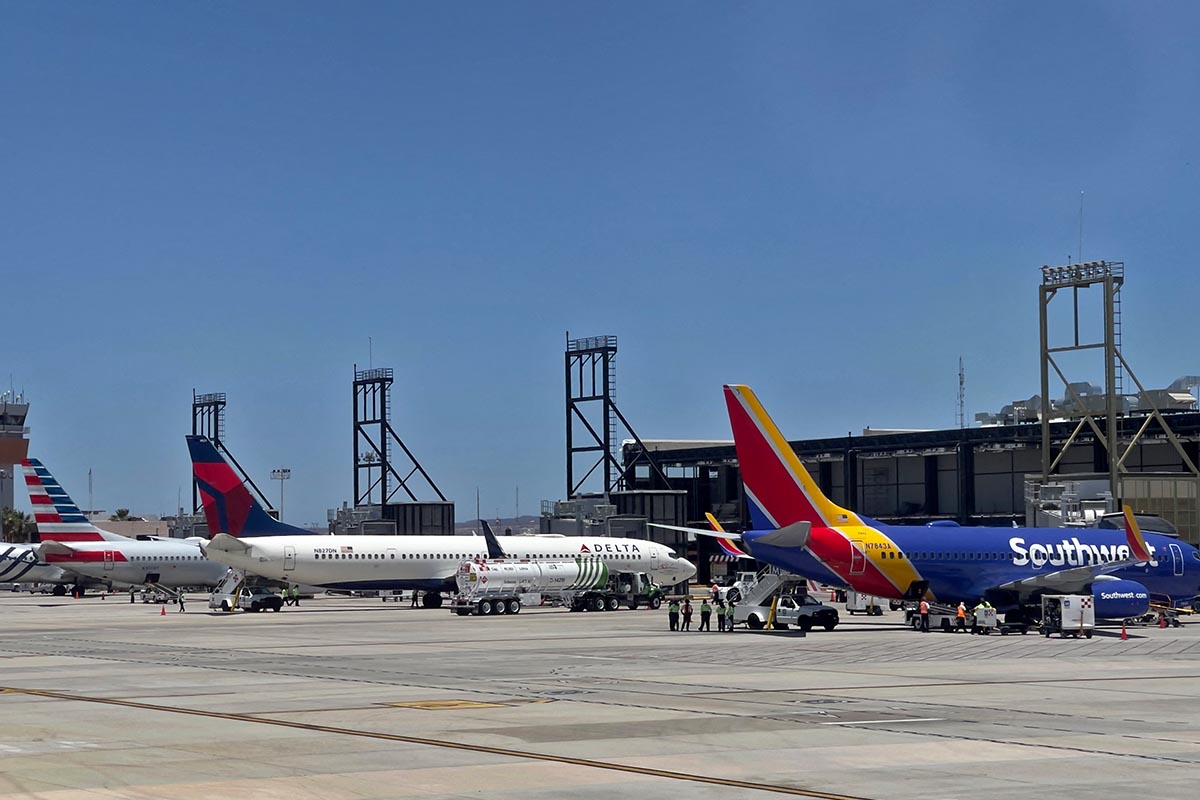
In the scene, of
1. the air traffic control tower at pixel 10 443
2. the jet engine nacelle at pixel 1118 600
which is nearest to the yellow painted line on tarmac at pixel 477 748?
the jet engine nacelle at pixel 1118 600

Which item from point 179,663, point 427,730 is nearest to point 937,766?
point 427,730

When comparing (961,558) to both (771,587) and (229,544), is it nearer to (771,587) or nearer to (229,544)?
(771,587)

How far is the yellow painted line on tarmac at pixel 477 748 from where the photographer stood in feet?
54.4

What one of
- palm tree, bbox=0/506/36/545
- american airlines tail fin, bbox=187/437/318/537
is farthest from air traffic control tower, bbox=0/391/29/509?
american airlines tail fin, bbox=187/437/318/537

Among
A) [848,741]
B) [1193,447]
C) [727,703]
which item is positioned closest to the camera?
[848,741]

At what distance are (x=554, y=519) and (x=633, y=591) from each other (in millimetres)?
37556

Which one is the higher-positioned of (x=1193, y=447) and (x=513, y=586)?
(x=1193, y=447)

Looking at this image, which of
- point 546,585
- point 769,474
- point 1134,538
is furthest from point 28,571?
point 1134,538

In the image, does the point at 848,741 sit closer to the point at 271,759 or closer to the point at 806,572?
the point at 271,759

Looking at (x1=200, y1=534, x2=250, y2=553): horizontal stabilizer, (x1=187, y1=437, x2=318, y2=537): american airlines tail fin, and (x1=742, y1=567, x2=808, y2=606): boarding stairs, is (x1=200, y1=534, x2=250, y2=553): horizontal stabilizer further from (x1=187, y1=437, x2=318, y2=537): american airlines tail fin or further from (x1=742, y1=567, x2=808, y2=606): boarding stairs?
(x1=742, y1=567, x2=808, y2=606): boarding stairs

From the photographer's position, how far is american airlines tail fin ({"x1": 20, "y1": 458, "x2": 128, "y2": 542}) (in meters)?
92.9

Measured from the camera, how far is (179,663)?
36.7m

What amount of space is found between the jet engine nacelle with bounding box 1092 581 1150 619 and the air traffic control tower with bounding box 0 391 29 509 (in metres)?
120

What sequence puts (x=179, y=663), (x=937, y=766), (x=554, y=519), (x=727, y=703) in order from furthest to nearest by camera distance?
(x=554, y=519) → (x=179, y=663) → (x=727, y=703) → (x=937, y=766)
